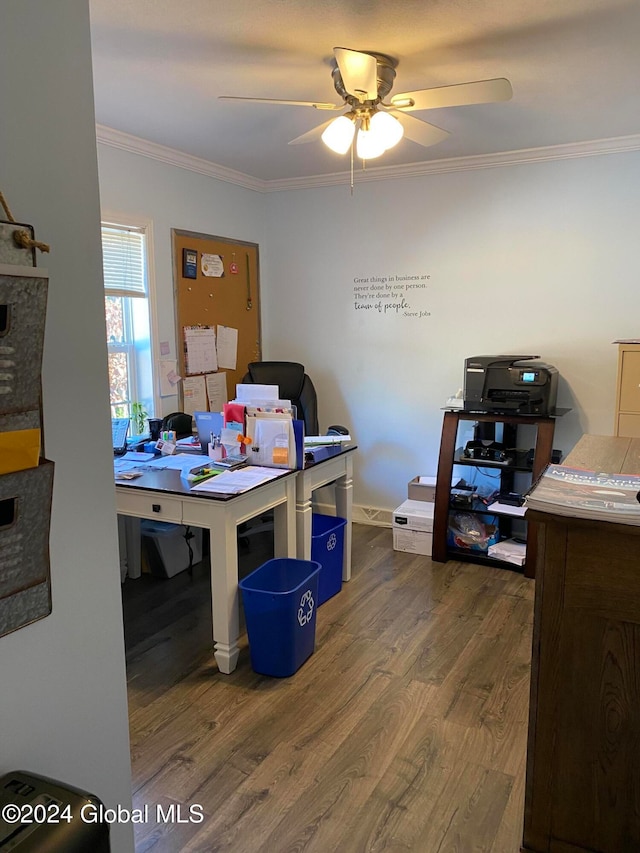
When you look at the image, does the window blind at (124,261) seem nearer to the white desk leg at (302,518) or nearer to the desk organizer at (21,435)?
the white desk leg at (302,518)

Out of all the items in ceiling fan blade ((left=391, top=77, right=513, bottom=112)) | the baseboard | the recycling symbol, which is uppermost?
ceiling fan blade ((left=391, top=77, right=513, bottom=112))

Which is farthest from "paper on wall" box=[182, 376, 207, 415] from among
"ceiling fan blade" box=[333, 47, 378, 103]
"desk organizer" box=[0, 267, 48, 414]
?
"desk organizer" box=[0, 267, 48, 414]

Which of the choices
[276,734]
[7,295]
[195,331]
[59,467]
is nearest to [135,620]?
[276,734]

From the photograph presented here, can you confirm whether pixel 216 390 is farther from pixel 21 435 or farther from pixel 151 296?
pixel 21 435

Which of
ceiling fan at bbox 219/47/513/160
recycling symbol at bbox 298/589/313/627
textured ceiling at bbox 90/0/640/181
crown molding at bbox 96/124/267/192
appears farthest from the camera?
crown molding at bbox 96/124/267/192

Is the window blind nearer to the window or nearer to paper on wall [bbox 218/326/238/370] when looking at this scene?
the window

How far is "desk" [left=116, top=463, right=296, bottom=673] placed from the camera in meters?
2.59

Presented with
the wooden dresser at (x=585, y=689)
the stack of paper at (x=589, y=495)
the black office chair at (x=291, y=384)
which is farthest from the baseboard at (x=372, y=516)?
the wooden dresser at (x=585, y=689)

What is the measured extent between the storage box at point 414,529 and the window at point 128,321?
1.73 metres

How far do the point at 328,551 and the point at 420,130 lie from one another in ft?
6.92

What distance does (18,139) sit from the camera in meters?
1.07

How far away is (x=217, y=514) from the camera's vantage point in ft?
8.45

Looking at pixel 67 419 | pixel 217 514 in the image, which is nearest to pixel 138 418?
pixel 217 514

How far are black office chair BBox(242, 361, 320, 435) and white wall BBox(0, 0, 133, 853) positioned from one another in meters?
3.02
